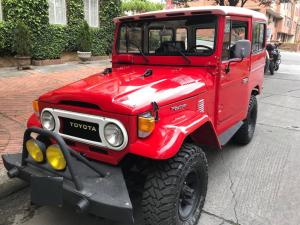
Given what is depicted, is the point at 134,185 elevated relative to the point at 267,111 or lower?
elevated

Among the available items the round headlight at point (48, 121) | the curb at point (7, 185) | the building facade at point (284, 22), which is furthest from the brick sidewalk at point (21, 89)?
the building facade at point (284, 22)

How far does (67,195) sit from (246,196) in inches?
81.6

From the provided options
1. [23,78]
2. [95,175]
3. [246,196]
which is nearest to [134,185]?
[95,175]

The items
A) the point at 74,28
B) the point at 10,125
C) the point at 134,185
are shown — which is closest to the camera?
the point at 134,185

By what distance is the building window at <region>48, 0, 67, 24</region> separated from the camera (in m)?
12.2

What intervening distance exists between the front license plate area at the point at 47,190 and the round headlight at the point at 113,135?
0.51 m

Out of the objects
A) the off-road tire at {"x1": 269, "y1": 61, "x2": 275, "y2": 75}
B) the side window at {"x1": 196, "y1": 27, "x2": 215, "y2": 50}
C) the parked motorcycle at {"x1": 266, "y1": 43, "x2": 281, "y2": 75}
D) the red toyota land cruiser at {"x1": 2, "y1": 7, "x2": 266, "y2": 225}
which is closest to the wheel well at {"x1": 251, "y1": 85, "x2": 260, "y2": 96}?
the red toyota land cruiser at {"x1": 2, "y1": 7, "x2": 266, "y2": 225}

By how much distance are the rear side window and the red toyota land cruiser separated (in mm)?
479

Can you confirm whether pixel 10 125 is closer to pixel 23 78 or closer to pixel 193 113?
pixel 193 113

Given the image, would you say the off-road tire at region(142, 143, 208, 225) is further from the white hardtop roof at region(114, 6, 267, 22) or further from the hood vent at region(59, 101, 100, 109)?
the white hardtop roof at region(114, 6, 267, 22)

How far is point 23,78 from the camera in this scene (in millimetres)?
9219

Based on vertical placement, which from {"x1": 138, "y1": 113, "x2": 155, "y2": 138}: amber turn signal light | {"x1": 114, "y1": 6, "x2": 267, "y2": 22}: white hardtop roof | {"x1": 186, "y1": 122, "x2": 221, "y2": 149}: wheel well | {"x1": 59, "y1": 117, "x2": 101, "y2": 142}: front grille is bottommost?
{"x1": 186, "y1": 122, "x2": 221, "y2": 149}: wheel well

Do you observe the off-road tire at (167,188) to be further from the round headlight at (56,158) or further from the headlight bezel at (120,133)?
the round headlight at (56,158)

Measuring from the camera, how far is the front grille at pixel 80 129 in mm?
2821
